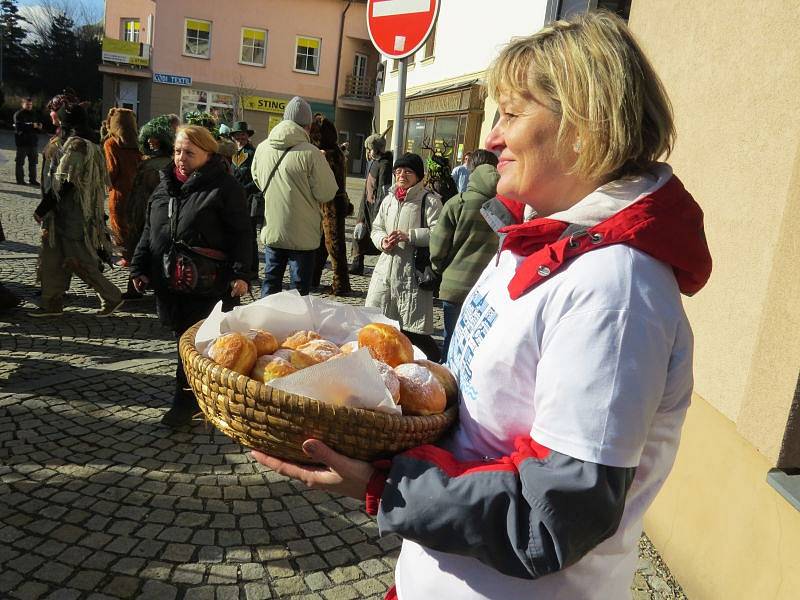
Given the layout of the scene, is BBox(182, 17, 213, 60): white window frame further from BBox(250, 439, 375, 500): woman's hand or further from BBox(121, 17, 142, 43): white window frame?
BBox(250, 439, 375, 500): woman's hand

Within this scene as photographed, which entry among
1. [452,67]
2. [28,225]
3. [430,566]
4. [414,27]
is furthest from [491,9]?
[430,566]

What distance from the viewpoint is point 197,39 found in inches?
1335

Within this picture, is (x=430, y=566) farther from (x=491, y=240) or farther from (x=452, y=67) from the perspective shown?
(x=452, y=67)

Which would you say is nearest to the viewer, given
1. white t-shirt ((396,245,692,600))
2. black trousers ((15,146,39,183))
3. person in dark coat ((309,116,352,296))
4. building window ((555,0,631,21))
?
white t-shirt ((396,245,692,600))

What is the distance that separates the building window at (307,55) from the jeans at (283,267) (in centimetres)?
3184

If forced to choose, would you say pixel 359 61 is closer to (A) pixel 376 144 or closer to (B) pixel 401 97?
(A) pixel 376 144

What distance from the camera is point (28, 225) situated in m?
10.8

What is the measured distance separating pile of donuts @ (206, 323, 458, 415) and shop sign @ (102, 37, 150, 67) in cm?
3734

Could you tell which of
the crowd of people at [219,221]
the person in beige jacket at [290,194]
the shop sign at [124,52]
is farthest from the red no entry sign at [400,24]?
the shop sign at [124,52]

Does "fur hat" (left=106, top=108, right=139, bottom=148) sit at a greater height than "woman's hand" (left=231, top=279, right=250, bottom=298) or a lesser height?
greater

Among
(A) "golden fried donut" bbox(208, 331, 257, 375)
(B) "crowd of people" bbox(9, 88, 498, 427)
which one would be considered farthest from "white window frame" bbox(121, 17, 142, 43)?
(A) "golden fried donut" bbox(208, 331, 257, 375)

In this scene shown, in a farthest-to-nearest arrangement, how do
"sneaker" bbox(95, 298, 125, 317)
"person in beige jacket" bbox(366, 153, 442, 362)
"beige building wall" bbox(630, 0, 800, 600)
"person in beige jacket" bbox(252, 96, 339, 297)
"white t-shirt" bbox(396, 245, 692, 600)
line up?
"sneaker" bbox(95, 298, 125, 317), "person in beige jacket" bbox(252, 96, 339, 297), "person in beige jacket" bbox(366, 153, 442, 362), "beige building wall" bbox(630, 0, 800, 600), "white t-shirt" bbox(396, 245, 692, 600)

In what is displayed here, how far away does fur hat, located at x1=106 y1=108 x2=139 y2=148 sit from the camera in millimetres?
6844

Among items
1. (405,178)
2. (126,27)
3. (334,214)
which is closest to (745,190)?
(405,178)
